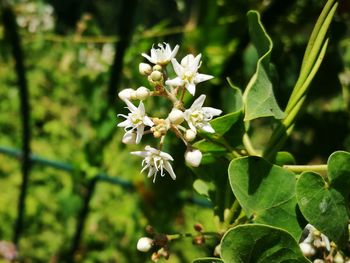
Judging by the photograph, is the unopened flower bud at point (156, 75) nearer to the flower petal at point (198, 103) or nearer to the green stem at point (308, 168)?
the flower petal at point (198, 103)

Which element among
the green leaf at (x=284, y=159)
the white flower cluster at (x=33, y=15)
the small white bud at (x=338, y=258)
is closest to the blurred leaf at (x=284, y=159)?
the green leaf at (x=284, y=159)

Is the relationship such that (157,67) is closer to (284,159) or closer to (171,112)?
(171,112)

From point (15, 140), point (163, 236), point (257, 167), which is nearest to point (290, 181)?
point (257, 167)

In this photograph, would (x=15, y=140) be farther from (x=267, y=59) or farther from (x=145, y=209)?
(x=267, y=59)

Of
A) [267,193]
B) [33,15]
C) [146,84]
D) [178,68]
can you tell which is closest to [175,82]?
[178,68]

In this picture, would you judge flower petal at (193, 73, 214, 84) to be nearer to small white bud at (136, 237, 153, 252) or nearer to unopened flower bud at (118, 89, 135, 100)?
unopened flower bud at (118, 89, 135, 100)

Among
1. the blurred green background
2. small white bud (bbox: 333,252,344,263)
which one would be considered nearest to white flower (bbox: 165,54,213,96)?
the blurred green background
